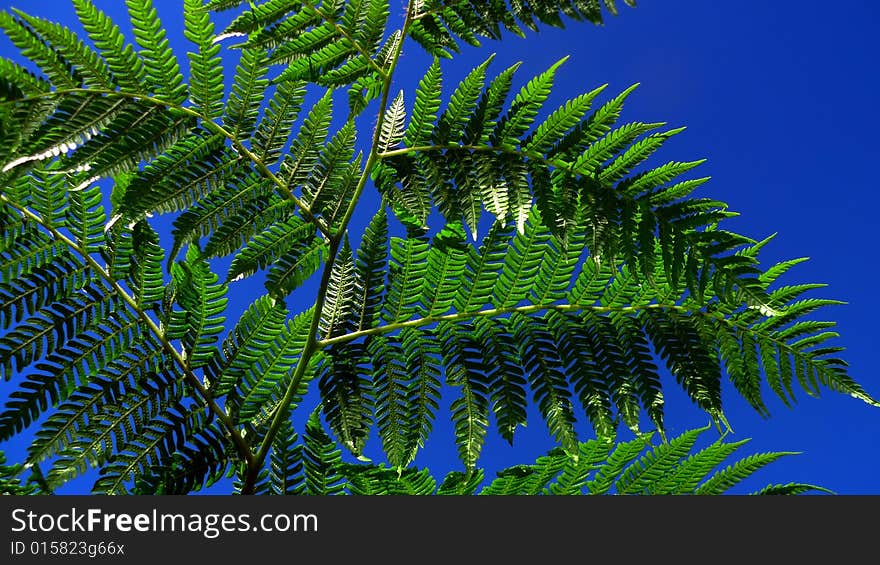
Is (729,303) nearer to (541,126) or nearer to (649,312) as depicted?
(649,312)

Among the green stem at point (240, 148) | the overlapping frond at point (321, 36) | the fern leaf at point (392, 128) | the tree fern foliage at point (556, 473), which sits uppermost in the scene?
the overlapping frond at point (321, 36)

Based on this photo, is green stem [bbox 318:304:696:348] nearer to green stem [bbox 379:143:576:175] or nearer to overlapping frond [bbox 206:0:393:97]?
green stem [bbox 379:143:576:175]

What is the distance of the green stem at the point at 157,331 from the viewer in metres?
1.70

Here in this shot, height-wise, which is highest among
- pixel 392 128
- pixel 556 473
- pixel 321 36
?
pixel 321 36

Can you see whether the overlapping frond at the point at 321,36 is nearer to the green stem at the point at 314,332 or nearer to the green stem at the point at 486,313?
the green stem at the point at 314,332

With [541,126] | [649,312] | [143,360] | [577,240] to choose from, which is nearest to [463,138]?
[541,126]

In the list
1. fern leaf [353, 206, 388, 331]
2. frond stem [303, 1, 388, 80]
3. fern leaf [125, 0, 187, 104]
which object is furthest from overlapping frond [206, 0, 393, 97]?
fern leaf [353, 206, 388, 331]

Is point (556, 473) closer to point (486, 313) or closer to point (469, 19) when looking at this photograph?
point (486, 313)

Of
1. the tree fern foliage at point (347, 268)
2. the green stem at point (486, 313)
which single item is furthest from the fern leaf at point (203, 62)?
the green stem at point (486, 313)

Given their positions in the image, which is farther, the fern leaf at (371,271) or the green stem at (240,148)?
the fern leaf at (371,271)

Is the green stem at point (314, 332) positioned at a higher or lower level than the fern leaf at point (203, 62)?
lower

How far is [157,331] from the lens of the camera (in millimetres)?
1743

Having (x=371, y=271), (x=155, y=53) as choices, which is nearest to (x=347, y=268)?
(x=371, y=271)

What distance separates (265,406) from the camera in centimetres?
174
